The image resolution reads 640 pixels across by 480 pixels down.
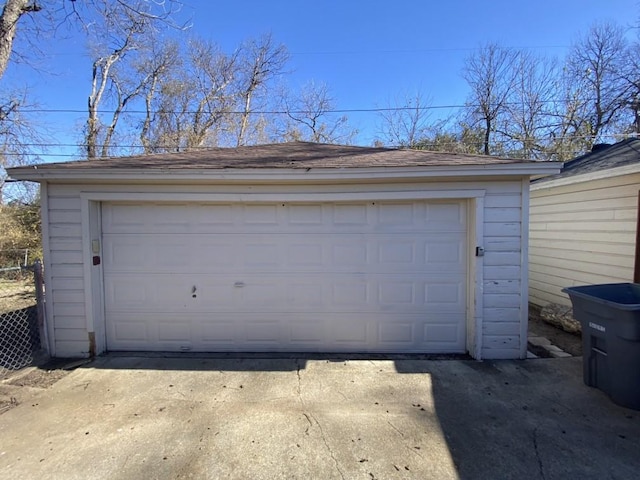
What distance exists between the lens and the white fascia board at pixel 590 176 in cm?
459

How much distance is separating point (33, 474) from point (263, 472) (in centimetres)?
161

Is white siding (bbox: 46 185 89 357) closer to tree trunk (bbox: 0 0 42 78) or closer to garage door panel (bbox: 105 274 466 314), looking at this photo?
garage door panel (bbox: 105 274 466 314)

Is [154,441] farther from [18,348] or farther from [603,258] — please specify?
[603,258]

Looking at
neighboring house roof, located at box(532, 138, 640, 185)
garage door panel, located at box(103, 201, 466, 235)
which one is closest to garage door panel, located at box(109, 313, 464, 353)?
garage door panel, located at box(103, 201, 466, 235)

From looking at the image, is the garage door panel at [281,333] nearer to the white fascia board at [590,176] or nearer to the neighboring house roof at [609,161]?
the white fascia board at [590,176]

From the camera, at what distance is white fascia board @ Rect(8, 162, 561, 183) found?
3963 mm

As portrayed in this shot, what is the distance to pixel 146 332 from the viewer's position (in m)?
4.54

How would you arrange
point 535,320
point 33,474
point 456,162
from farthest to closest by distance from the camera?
1. point 535,320
2. point 456,162
3. point 33,474

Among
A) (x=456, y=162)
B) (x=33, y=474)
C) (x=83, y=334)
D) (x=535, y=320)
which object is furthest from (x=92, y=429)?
(x=535, y=320)

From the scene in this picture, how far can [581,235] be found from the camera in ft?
18.8

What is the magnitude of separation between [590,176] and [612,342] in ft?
11.1

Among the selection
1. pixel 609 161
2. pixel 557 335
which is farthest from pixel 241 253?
pixel 609 161

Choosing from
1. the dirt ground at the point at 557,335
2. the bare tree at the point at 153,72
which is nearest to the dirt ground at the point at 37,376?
the dirt ground at the point at 557,335

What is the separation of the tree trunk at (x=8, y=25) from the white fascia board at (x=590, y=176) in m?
9.92
